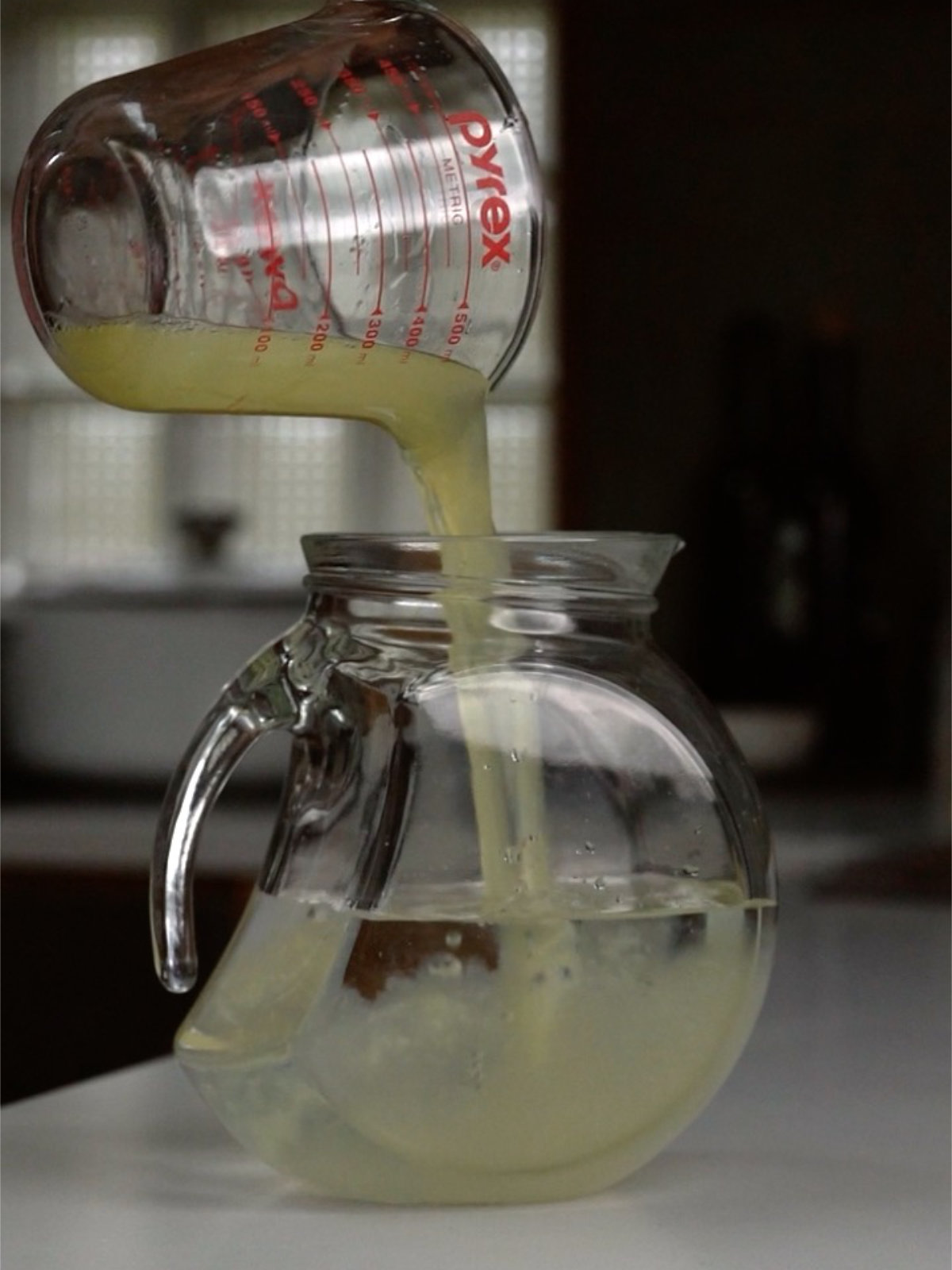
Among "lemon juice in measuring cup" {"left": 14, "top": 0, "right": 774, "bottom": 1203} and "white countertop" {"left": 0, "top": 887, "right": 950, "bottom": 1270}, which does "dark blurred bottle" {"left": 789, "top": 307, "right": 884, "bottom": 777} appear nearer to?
"white countertop" {"left": 0, "top": 887, "right": 950, "bottom": 1270}

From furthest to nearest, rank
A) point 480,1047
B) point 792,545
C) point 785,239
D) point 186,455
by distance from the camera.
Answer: point 186,455 → point 785,239 → point 792,545 → point 480,1047

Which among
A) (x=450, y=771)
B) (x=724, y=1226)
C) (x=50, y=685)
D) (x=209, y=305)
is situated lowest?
(x=50, y=685)

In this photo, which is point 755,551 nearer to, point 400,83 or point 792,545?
point 792,545

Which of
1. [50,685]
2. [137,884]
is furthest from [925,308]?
[137,884]

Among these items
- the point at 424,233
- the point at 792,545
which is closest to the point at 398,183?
the point at 424,233

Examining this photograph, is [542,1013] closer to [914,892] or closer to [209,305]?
[209,305]

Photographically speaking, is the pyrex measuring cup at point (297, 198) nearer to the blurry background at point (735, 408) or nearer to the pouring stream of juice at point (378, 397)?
the pouring stream of juice at point (378, 397)
